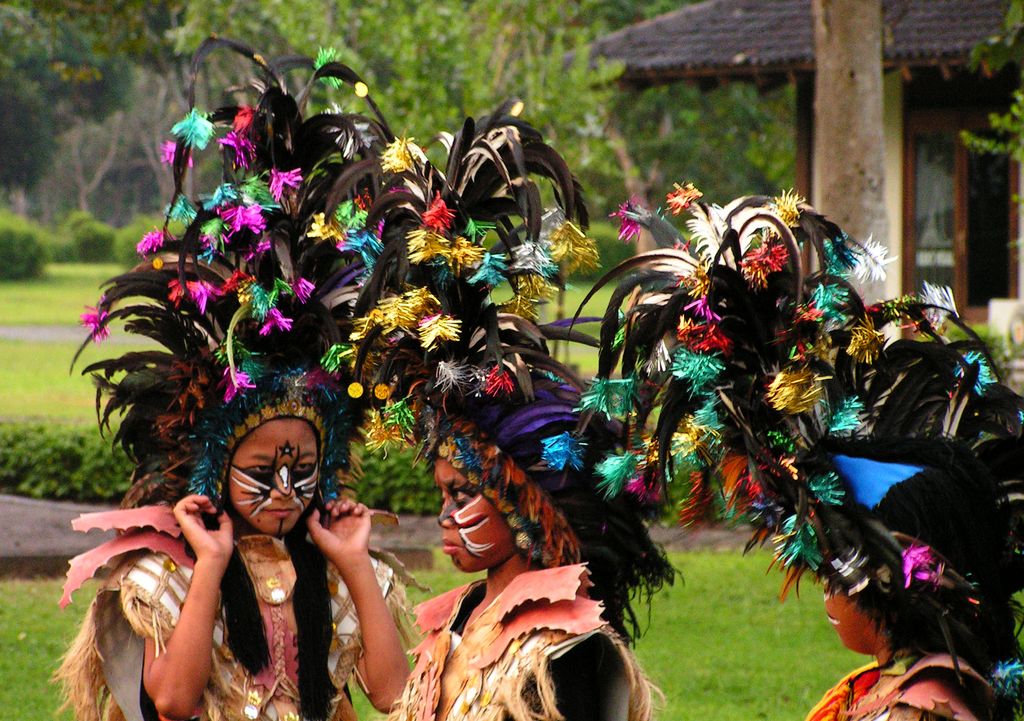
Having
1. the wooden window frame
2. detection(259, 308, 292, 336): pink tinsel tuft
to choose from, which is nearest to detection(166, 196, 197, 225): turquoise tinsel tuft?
detection(259, 308, 292, 336): pink tinsel tuft

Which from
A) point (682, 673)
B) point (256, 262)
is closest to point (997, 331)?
point (682, 673)

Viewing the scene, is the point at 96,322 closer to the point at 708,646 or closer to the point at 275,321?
the point at 275,321

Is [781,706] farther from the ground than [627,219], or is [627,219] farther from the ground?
[627,219]

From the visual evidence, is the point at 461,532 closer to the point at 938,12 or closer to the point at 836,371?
the point at 836,371

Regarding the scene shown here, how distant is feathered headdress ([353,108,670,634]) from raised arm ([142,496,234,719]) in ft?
2.42

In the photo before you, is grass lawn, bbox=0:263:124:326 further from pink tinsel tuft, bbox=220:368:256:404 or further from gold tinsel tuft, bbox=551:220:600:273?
gold tinsel tuft, bbox=551:220:600:273

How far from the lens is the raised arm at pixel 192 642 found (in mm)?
3627

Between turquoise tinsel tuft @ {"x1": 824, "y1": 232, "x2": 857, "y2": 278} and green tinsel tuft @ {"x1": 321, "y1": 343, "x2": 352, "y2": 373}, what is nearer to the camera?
turquoise tinsel tuft @ {"x1": 824, "y1": 232, "x2": 857, "y2": 278}

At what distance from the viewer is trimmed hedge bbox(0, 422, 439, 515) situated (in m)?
10.8

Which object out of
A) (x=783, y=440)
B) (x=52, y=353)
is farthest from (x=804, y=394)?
(x=52, y=353)

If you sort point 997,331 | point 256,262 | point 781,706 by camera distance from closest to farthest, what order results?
point 256,262 < point 781,706 < point 997,331

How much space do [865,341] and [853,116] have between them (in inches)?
234

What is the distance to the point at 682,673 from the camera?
6977mm

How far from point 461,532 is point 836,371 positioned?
0.94 meters
